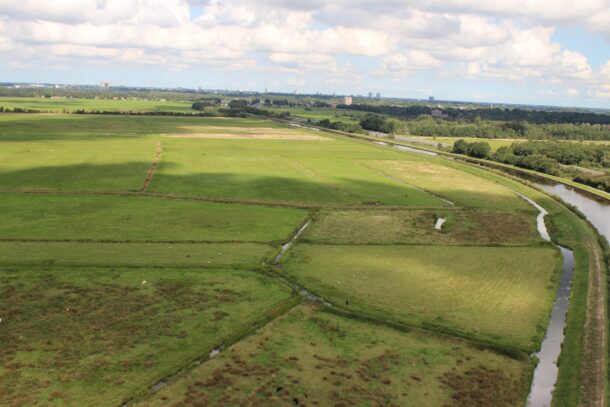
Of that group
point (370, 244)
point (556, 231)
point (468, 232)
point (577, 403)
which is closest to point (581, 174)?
point (556, 231)

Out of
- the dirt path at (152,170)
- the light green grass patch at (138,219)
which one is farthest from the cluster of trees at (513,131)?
the light green grass patch at (138,219)

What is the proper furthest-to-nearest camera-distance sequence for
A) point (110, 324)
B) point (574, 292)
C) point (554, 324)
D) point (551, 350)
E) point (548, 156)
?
point (548, 156) → point (574, 292) → point (554, 324) → point (551, 350) → point (110, 324)

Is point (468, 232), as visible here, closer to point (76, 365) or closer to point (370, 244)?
point (370, 244)

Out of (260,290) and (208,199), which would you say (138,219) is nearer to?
(208,199)

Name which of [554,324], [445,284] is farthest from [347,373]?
[554,324]

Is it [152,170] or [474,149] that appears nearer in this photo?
[152,170]

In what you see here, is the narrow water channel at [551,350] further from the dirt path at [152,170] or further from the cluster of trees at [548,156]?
the cluster of trees at [548,156]
